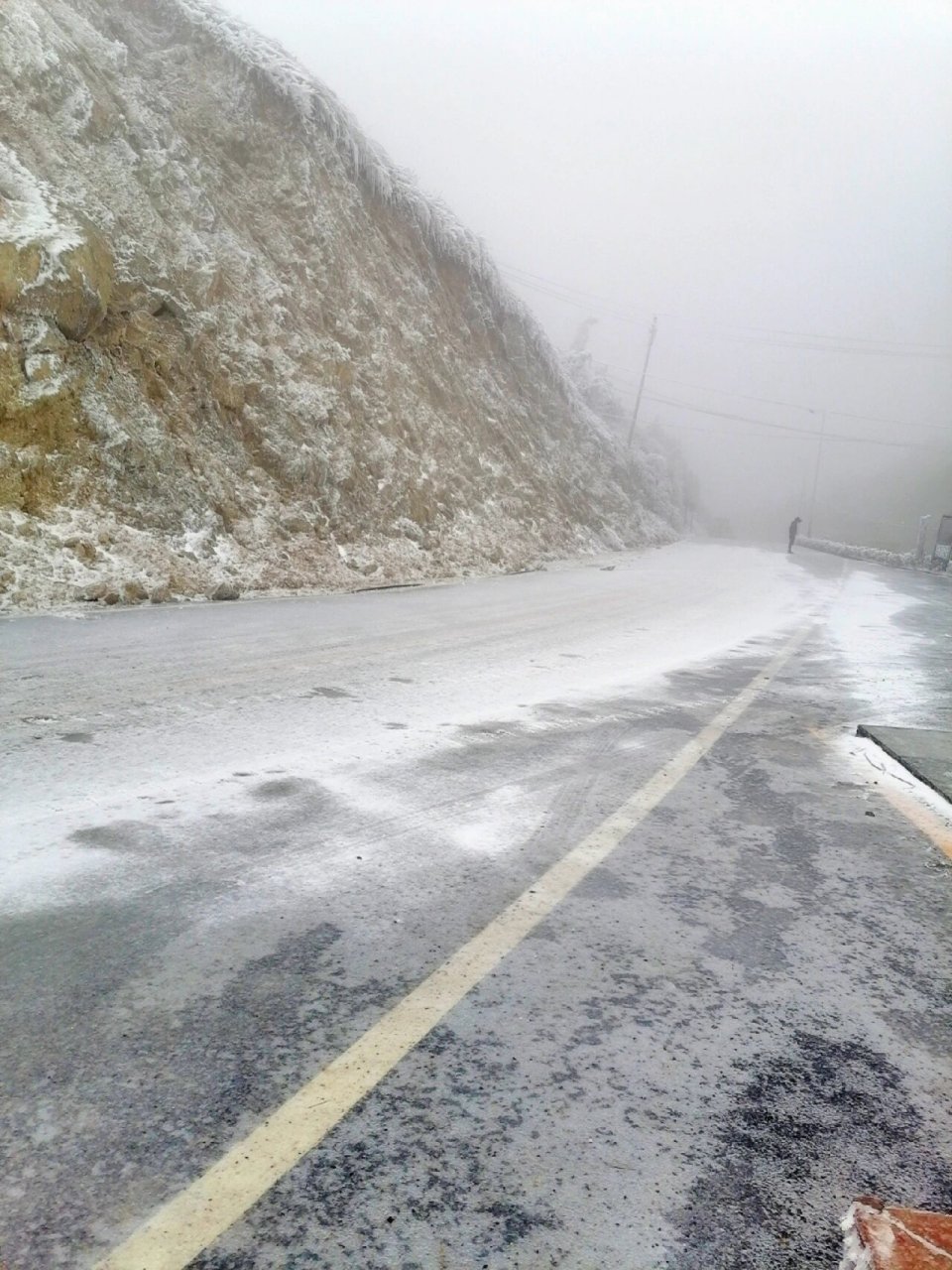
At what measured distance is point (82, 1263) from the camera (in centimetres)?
151

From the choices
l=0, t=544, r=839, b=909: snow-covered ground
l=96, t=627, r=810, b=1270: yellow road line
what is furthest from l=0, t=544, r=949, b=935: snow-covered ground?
l=96, t=627, r=810, b=1270: yellow road line

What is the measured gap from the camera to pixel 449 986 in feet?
8.14

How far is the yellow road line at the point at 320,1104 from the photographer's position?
157cm

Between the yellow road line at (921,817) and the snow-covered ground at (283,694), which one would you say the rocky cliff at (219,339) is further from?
the yellow road line at (921,817)

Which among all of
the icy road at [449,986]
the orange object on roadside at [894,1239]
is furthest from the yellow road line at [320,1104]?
the orange object on roadside at [894,1239]

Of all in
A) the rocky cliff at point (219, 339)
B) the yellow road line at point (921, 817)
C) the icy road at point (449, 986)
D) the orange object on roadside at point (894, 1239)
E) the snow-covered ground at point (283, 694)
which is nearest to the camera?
the orange object on roadside at point (894, 1239)

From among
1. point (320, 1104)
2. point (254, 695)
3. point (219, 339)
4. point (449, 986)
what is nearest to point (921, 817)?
point (449, 986)

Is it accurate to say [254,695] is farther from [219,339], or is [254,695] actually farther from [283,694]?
[219,339]

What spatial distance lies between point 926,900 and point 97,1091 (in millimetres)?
2910

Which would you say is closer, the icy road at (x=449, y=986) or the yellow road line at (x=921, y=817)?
the icy road at (x=449, y=986)

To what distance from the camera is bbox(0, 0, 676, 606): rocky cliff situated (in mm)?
11672

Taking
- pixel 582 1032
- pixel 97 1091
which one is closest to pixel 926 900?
pixel 582 1032

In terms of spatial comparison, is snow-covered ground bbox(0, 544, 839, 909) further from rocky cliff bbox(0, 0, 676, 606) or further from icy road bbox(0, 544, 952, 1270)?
rocky cliff bbox(0, 0, 676, 606)

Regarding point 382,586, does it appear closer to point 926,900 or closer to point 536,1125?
point 926,900
